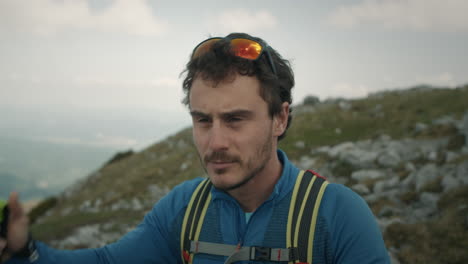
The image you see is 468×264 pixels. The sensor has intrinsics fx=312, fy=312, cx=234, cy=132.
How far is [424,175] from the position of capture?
8742 mm

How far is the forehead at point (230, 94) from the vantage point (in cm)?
268

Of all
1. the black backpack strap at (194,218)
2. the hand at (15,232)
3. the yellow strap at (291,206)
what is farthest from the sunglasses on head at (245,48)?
the hand at (15,232)

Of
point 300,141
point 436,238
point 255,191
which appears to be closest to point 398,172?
point 436,238

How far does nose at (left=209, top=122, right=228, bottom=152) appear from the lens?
8.82 feet

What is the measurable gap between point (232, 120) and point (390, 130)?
49.5 ft

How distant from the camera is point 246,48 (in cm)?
290

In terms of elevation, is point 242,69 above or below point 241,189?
above

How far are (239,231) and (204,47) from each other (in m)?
1.79

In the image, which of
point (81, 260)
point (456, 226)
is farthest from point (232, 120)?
point (456, 226)

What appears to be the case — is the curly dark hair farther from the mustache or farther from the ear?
the mustache

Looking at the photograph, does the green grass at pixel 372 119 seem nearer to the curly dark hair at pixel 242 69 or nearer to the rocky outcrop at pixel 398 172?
the rocky outcrop at pixel 398 172

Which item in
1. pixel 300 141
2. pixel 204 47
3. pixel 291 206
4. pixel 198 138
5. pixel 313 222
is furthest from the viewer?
pixel 300 141

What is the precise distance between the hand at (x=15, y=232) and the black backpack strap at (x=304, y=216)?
197 centimetres

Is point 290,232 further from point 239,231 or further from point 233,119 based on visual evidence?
point 233,119
